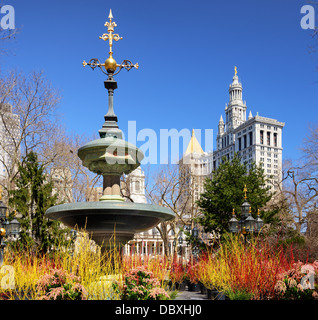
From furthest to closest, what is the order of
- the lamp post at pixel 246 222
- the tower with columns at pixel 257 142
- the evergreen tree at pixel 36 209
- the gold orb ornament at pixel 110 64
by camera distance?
the tower with columns at pixel 257 142
the evergreen tree at pixel 36 209
the lamp post at pixel 246 222
the gold orb ornament at pixel 110 64

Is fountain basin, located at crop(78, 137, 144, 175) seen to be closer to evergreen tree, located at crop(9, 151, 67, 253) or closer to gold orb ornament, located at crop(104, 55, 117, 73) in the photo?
gold orb ornament, located at crop(104, 55, 117, 73)

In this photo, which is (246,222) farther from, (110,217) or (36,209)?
(36,209)

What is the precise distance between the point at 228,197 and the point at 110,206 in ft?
65.6

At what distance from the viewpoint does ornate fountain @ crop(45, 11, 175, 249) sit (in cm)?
761

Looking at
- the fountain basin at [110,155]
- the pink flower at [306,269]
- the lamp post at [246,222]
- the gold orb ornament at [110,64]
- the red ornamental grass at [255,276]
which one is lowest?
the red ornamental grass at [255,276]

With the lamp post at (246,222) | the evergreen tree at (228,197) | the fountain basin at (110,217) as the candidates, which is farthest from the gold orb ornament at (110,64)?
the evergreen tree at (228,197)

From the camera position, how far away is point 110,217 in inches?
308

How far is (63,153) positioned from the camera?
3025 centimetres

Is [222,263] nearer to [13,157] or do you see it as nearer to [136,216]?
[136,216]

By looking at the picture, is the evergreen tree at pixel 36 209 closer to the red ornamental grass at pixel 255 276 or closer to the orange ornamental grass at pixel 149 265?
the orange ornamental grass at pixel 149 265

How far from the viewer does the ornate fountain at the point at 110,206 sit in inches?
300

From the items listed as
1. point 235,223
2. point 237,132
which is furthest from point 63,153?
point 237,132

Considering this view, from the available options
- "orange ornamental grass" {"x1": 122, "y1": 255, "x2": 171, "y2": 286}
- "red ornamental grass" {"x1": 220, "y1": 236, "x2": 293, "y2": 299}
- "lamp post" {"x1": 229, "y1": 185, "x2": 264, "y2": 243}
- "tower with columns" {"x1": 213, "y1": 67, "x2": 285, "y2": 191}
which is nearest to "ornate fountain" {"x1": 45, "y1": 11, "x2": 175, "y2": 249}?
"orange ornamental grass" {"x1": 122, "y1": 255, "x2": 171, "y2": 286}
